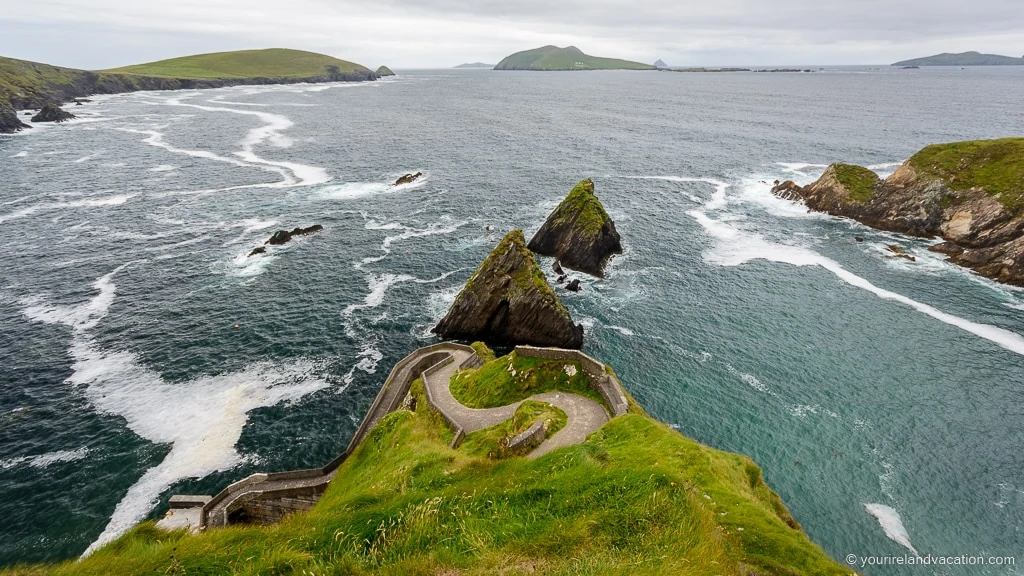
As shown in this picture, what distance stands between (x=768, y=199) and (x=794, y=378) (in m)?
60.7

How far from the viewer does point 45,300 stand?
Result: 53.8 m

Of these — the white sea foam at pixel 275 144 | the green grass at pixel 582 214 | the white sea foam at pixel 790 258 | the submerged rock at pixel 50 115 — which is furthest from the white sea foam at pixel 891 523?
the submerged rock at pixel 50 115

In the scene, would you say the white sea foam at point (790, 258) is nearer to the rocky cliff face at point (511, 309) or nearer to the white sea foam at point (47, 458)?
the rocky cliff face at point (511, 309)

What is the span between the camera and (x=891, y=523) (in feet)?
98.5

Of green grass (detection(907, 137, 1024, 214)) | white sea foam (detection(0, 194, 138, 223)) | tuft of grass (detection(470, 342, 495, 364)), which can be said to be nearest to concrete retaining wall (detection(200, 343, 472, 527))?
tuft of grass (detection(470, 342, 495, 364))

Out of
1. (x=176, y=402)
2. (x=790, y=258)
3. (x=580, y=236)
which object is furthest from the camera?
(x=790, y=258)

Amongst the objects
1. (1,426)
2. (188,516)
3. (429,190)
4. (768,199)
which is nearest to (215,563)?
(188,516)

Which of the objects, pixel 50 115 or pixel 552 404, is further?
pixel 50 115

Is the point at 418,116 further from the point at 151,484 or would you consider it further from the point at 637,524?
the point at 637,524

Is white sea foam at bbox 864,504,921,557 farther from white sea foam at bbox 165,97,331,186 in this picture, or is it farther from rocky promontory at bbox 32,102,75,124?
rocky promontory at bbox 32,102,75,124

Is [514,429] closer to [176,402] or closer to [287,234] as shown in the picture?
[176,402]

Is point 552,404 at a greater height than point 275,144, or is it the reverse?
point 275,144

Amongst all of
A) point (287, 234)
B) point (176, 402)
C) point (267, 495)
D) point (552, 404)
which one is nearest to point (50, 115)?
point (287, 234)

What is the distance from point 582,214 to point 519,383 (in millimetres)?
36651
